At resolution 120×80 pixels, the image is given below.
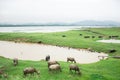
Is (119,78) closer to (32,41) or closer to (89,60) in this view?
(89,60)

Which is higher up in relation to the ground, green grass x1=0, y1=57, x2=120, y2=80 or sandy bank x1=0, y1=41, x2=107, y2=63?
green grass x1=0, y1=57, x2=120, y2=80

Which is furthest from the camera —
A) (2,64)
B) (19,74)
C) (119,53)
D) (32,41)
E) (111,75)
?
(32,41)

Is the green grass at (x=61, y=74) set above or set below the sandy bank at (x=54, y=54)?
above

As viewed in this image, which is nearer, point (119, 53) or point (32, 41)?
point (119, 53)

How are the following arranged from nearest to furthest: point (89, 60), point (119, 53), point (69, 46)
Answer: point (89, 60), point (119, 53), point (69, 46)

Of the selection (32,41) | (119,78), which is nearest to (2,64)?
(119,78)

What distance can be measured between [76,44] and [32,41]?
2061cm

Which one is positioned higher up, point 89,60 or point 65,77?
point 65,77

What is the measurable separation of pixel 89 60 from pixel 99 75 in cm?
1933

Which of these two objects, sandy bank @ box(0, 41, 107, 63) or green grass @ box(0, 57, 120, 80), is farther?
sandy bank @ box(0, 41, 107, 63)

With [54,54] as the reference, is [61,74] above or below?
above

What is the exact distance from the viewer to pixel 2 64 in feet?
108

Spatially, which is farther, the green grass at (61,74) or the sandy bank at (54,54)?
the sandy bank at (54,54)

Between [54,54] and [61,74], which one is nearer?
[61,74]
